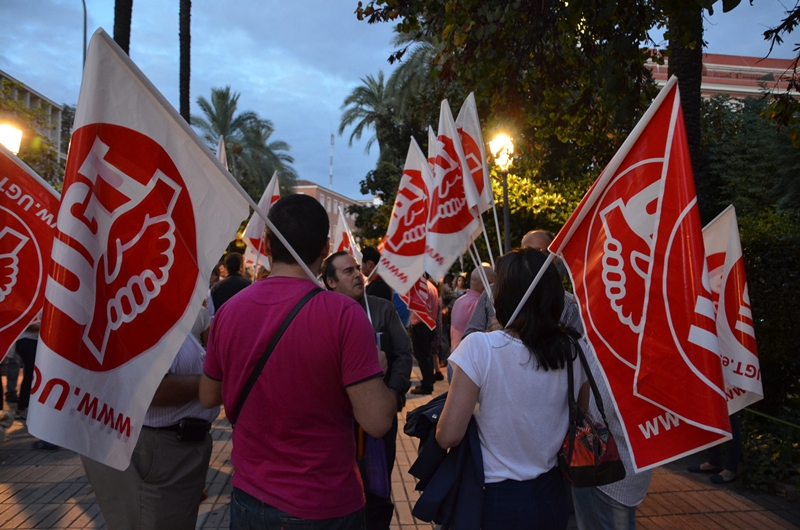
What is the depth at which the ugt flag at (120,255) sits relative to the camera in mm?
2045

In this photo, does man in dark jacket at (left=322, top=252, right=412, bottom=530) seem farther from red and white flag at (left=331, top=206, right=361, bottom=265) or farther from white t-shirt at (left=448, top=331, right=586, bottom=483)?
red and white flag at (left=331, top=206, right=361, bottom=265)

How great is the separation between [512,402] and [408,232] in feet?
14.0

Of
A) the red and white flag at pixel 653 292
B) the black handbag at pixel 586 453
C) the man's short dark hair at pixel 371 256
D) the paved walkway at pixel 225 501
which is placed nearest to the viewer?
the red and white flag at pixel 653 292

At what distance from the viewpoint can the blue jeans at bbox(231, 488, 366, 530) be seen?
2100 millimetres

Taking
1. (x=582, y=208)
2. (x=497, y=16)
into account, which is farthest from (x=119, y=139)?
(x=497, y=16)

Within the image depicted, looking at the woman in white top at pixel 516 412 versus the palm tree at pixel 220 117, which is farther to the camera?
the palm tree at pixel 220 117

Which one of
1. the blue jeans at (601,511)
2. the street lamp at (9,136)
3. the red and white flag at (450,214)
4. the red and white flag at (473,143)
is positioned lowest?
the blue jeans at (601,511)

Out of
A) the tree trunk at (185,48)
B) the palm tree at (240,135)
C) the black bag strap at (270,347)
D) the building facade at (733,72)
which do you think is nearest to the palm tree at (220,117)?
the palm tree at (240,135)

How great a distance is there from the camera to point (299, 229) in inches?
90.7

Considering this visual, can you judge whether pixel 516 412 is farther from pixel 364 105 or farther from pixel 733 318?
pixel 364 105

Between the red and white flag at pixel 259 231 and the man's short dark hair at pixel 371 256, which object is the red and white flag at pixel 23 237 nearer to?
the man's short dark hair at pixel 371 256

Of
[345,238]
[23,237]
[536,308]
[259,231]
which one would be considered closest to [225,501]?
[23,237]

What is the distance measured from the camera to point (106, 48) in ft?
7.16

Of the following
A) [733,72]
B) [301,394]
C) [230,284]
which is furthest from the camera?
[733,72]
